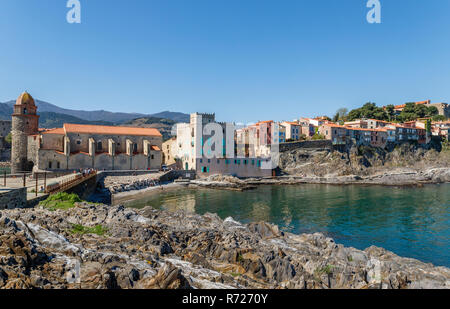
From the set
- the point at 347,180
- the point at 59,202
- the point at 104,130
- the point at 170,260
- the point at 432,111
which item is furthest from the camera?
the point at 432,111

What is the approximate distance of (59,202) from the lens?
18422 millimetres

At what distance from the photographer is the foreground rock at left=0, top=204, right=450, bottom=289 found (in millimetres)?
7645

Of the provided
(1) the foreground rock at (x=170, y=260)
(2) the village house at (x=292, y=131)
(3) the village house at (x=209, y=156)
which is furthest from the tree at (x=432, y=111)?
(1) the foreground rock at (x=170, y=260)

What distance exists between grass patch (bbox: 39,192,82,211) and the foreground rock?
161 cm

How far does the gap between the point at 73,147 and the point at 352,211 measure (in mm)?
40030

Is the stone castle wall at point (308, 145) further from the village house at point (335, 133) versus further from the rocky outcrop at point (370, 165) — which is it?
the village house at point (335, 133)

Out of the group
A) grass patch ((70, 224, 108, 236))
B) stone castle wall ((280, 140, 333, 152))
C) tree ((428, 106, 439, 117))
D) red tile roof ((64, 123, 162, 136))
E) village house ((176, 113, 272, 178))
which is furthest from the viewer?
tree ((428, 106, 439, 117))

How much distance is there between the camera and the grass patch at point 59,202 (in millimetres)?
17345

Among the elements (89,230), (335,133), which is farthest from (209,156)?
(89,230)

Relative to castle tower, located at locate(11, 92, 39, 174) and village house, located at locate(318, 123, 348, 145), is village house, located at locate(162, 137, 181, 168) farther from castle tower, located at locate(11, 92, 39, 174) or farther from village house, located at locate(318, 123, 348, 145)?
village house, located at locate(318, 123, 348, 145)

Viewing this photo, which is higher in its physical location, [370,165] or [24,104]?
[24,104]

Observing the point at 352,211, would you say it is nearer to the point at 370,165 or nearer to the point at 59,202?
the point at 59,202

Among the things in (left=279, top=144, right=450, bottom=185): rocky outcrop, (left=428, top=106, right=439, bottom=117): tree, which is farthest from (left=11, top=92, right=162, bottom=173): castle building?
(left=428, top=106, right=439, bottom=117): tree
